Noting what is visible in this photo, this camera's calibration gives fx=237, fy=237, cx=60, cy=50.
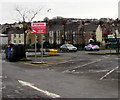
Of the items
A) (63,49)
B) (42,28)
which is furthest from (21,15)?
(42,28)

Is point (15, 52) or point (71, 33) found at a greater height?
point (71, 33)

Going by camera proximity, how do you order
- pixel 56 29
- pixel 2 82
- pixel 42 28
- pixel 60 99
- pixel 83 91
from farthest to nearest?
pixel 56 29 < pixel 42 28 < pixel 2 82 < pixel 83 91 < pixel 60 99

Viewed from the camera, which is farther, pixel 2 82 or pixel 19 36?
pixel 19 36

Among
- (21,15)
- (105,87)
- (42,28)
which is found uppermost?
(21,15)

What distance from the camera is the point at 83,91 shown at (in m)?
7.95

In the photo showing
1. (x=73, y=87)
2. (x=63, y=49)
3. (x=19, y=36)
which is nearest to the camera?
(x=73, y=87)

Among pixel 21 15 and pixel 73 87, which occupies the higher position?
pixel 21 15

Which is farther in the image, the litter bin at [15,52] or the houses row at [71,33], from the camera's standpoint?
the houses row at [71,33]

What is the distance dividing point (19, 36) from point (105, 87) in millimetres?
109098

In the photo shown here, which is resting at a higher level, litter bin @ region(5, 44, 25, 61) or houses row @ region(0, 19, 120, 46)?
houses row @ region(0, 19, 120, 46)

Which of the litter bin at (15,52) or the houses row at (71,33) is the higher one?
the houses row at (71,33)

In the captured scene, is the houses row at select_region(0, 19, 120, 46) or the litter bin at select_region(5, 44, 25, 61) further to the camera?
the houses row at select_region(0, 19, 120, 46)

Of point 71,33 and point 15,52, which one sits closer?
point 15,52

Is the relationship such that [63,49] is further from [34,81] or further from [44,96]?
[44,96]
